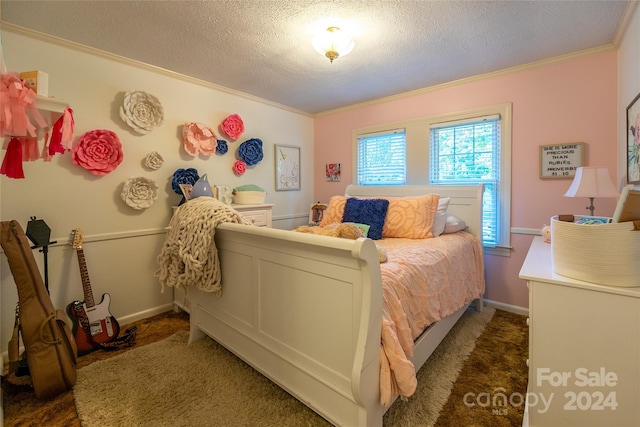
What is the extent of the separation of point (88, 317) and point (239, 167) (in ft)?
6.04

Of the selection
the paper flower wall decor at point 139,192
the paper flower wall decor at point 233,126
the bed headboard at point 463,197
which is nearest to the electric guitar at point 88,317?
the paper flower wall decor at point 139,192

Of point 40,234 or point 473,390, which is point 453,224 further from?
point 40,234

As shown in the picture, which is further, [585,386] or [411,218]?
[411,218]

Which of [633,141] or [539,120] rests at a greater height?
[539,120]

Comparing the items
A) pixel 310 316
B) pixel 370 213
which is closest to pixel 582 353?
pixel 310 316

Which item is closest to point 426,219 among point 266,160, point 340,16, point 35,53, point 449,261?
point 449,261

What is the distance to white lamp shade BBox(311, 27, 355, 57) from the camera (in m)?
1.92

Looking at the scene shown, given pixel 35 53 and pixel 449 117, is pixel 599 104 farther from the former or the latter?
pixel 35 53

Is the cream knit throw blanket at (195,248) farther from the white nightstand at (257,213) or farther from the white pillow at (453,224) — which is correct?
the white pillow at (453,224)

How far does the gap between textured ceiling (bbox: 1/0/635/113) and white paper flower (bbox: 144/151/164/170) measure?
77 centimetres

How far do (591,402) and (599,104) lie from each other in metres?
2.20

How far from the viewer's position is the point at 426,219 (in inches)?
96.4

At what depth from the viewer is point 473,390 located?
1645 mm

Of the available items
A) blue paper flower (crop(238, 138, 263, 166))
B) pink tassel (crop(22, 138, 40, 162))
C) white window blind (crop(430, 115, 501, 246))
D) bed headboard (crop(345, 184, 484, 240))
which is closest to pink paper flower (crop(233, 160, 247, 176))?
blue paper flower (crop(238, 138, 263, 166))
